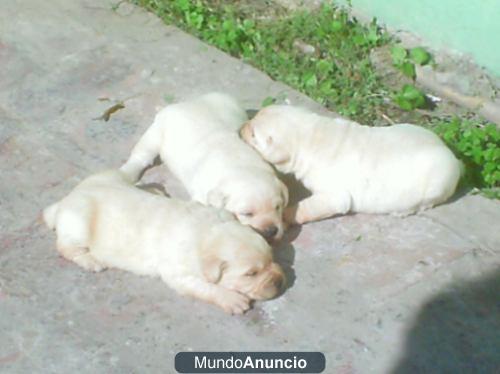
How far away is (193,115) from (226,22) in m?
1.61

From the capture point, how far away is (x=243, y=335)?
14.5 ft

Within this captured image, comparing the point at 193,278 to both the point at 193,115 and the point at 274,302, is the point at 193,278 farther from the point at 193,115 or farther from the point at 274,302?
the point at 193,115

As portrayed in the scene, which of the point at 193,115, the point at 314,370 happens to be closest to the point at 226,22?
the point at 193,115

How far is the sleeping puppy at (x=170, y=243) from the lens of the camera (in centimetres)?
441

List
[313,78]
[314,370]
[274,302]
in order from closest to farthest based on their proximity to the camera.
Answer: [314,370], [274,302], [313,78]

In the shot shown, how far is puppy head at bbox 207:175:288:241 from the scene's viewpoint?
15.3 feet

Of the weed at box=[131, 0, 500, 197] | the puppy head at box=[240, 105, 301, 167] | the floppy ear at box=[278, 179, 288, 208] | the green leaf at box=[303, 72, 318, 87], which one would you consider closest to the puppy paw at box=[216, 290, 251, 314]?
the floppy ear at box=[278, 179, 288, 208]

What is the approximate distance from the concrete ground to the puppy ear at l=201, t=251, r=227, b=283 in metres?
0.22

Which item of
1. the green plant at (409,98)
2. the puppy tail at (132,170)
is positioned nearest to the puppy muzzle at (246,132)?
the puppy tail at (132,170)

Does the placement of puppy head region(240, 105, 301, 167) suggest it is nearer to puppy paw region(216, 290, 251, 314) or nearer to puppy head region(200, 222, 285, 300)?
puppy head region(200, 222, 285, 300)

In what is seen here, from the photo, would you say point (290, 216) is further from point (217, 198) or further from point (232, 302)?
point (232, 302)

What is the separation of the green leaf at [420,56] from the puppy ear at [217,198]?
2170mm

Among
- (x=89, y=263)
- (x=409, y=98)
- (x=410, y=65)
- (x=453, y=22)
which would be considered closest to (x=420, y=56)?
(x=410, y=65)

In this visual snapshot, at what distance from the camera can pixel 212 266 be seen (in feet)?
14.4
